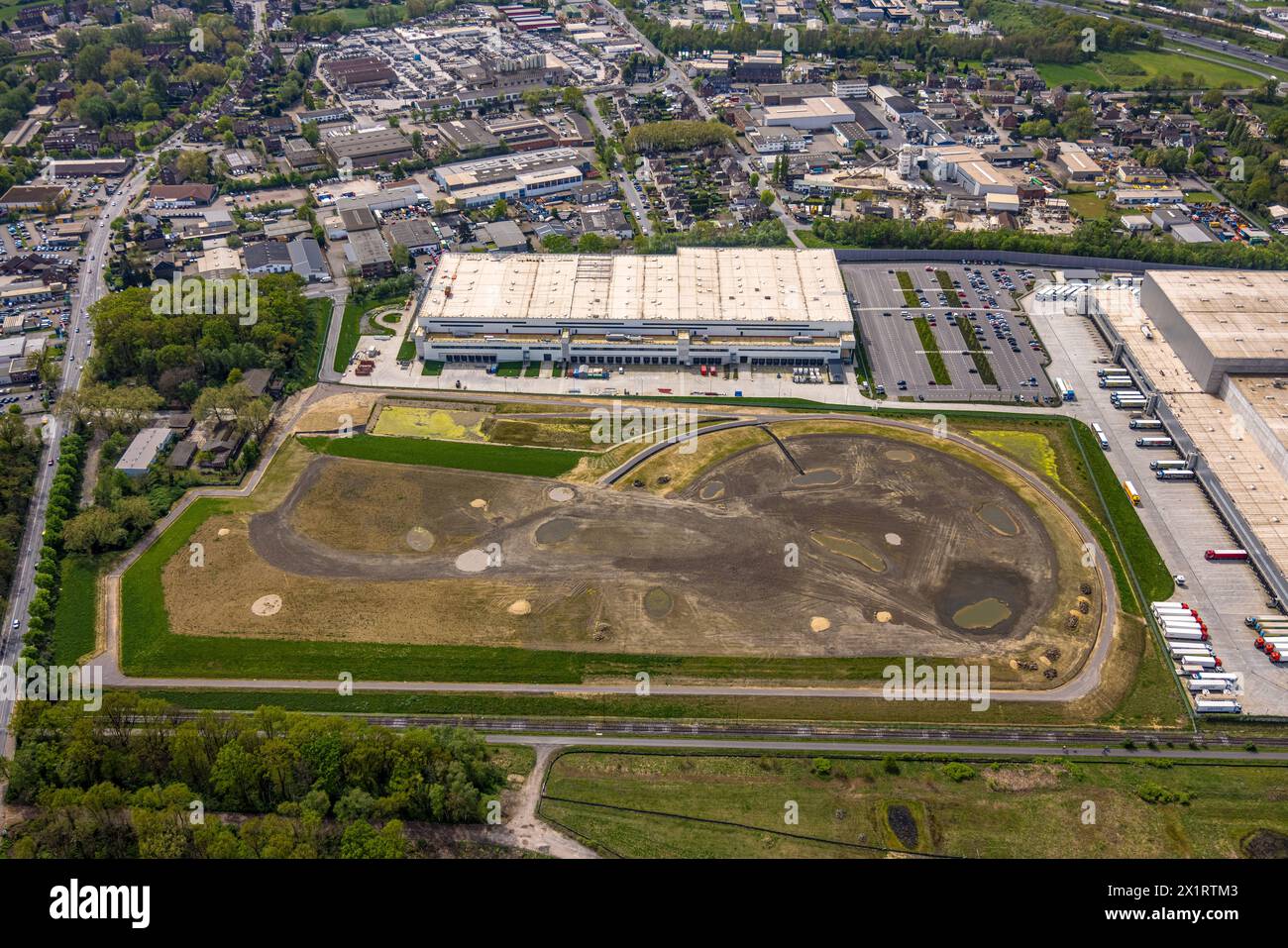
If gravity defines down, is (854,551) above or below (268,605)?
above

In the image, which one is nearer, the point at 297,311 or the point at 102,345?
the point at 102,345

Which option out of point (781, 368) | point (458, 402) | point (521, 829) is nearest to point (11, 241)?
point (458, 402)

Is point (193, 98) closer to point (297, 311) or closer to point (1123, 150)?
point (297, 311)

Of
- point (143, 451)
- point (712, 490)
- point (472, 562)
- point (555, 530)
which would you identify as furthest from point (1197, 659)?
point (143, 451)

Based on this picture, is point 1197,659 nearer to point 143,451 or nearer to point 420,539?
point 420,539

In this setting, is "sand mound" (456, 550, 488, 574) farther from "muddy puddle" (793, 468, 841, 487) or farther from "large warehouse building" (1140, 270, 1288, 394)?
"large warehouse building" (1140, 270, 1288, 394)

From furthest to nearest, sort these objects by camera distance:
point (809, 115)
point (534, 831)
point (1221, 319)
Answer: point (809, 115) < point (1221, 319) < point (534, 831)

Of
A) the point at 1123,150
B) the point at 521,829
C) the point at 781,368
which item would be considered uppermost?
the point at 1123,150
